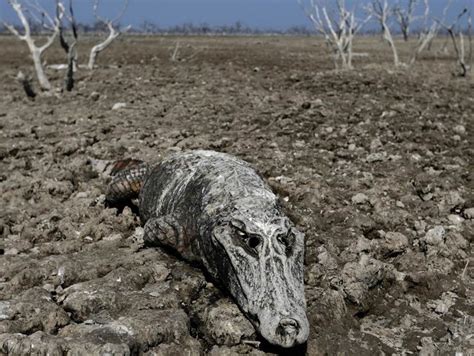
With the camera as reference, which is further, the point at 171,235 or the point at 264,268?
the point at 171,235

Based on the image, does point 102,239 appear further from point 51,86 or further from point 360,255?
point 51,86

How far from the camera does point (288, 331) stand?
3354 mm

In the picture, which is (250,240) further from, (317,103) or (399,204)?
(317,103)

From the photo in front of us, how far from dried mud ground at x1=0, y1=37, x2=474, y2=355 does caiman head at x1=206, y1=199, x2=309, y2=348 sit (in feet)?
0.76

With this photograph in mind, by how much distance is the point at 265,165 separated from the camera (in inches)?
283

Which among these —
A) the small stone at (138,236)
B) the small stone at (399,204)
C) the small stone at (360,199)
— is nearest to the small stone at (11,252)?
the small stone at (138,236)

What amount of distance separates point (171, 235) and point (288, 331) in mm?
1838

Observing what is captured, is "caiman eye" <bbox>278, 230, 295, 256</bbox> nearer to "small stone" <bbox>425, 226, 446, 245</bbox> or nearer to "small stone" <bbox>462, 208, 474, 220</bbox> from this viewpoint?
"small stone" <bbox>425, 226, 446, 245</bbox>

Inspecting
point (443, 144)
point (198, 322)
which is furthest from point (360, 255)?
point (443, 144)

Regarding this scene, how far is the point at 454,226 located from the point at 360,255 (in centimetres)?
134

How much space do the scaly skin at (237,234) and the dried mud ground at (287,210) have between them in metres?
0.22

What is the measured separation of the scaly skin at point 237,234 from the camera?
3562 mm

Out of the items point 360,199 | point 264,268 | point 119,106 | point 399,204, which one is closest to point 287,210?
point 360,199

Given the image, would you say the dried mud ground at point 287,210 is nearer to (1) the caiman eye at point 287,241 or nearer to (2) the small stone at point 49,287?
(2) the small stone at point 49,287
